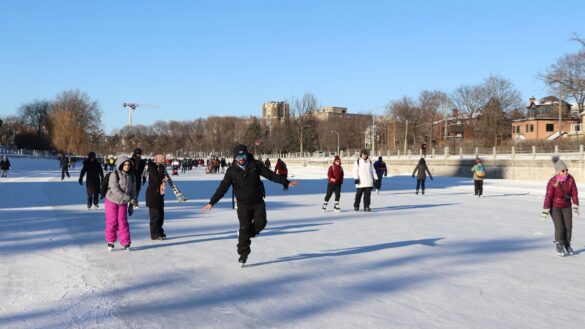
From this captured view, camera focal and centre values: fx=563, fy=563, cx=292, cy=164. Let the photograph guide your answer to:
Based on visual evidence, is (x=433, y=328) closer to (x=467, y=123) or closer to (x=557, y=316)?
(x=557, y=316)

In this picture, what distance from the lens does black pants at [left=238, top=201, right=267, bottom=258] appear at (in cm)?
658

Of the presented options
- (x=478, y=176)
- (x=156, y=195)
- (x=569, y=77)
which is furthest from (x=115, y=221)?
(x=569, y=77)

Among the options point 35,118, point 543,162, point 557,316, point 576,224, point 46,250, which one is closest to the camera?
point 557,316

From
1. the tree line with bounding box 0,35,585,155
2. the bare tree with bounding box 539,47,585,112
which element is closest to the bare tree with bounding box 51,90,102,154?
the tree line with bounding box 0,35,585,155

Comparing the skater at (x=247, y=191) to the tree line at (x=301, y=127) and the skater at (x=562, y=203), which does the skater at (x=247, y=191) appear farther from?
the tree line at (x=301, y=127)

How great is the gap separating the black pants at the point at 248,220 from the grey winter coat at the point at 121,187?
2130 mm

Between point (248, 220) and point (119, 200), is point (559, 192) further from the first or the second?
point (119, 200)

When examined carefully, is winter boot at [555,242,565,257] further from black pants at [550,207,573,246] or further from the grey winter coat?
the grey winter coat

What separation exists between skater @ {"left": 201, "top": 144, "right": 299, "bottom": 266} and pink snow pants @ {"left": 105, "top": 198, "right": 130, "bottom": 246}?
81.1 inches

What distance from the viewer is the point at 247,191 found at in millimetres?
6543

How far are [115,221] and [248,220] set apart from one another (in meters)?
2.38

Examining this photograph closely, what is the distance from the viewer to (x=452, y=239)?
9383 millimetres

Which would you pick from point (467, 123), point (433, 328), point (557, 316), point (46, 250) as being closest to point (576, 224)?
point (557, 316)

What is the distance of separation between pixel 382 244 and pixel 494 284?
112 inches
